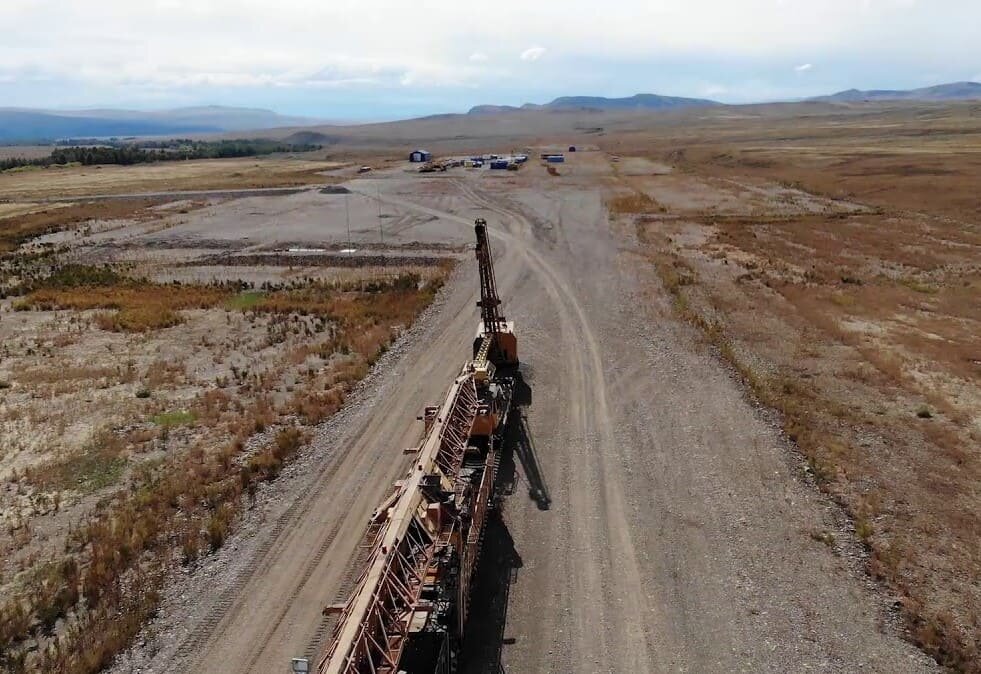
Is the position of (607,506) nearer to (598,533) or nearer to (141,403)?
(598,533)

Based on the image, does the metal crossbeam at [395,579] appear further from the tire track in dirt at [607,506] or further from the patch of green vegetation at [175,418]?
the patch of green vegetation at [175,418]

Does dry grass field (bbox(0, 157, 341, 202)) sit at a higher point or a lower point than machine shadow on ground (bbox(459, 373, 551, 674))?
higher

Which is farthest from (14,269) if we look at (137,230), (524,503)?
(524,503)

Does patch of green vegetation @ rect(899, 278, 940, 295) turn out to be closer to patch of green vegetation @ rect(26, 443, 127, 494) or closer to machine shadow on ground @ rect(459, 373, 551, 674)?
machine shadow on ground @ rect(459, 373, 551, 674)

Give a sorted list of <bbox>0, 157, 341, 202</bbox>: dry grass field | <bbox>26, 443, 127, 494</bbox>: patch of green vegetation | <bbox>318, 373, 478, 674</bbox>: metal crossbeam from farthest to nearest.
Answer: <bbox>0, 157, 341, 202</bbox>: dry grass field, <bbox>26, 443, 127, 494</bbox>: patch of green vegetation, <bbox>318, 373, 478, 674</bbox>: metal crossbeam

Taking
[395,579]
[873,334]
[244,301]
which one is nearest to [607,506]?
[395,579]

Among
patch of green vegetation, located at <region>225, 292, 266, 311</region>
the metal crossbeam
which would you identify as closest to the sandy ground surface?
the metal crossbeam
